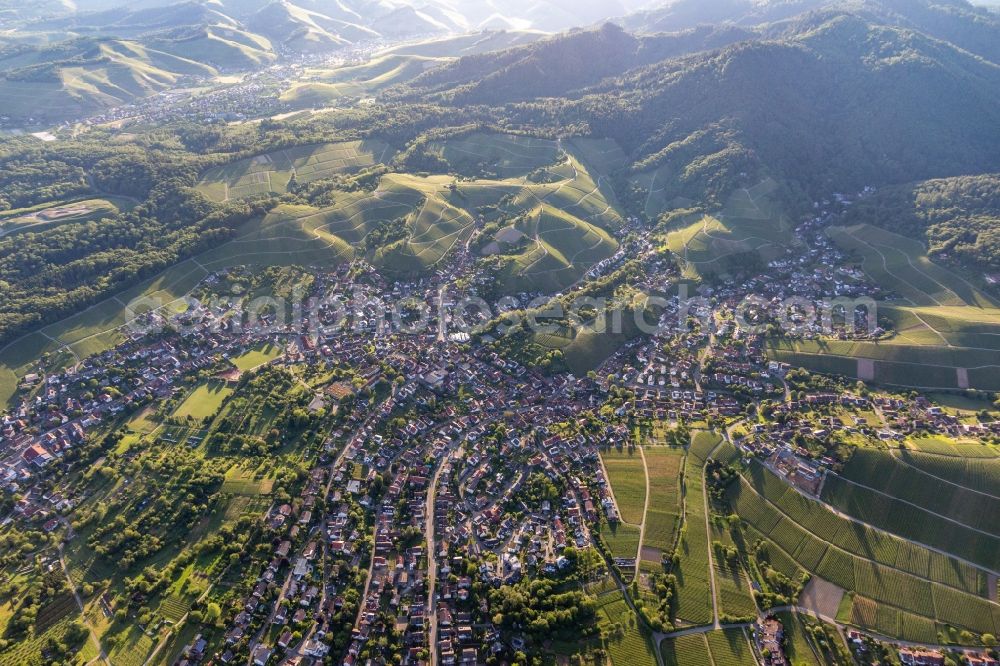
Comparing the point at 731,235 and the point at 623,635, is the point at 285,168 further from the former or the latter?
the point at 623,635

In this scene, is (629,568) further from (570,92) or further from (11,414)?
(570,92)

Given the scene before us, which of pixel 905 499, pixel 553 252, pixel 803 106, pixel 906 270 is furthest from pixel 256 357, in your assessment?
pixel 803 106

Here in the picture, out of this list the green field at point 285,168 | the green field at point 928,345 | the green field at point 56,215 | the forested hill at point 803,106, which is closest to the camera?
the green field at point 928,345

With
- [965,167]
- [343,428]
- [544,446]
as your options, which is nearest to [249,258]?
[343,428]

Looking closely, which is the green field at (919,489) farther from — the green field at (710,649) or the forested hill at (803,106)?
the forested hill at (803,106)

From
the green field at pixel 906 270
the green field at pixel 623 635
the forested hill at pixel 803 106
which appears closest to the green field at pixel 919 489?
the green field at pixel 623 635

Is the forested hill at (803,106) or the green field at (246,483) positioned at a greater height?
the forested hill at (803,106)

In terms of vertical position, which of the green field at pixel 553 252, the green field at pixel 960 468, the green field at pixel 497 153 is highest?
the green field at pixel 497 153
